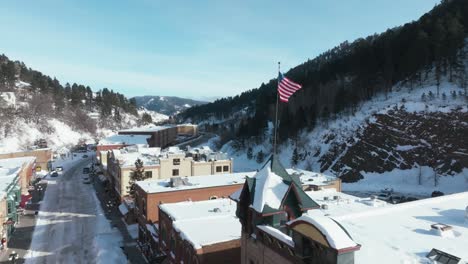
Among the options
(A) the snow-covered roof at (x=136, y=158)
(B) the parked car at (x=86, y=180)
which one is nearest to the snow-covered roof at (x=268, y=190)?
(A) the snow-covered roof at (x=136, y=158)

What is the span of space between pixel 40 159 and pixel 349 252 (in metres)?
96.0

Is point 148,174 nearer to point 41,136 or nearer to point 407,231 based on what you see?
point 407,231

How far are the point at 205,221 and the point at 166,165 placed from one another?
27.9m

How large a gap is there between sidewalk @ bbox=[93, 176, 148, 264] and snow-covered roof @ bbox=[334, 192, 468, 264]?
26.1 m

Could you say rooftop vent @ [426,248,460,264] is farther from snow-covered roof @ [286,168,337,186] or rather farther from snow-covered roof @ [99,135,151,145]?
snow-covered roof @ [99,135,151,145]

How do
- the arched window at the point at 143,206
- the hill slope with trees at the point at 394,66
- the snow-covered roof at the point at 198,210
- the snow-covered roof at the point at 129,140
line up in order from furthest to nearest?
the snow-covered roof at the point at 129,140 → the hill slope with trees at the point at 394,66 → the arched window at the point at 143,206 → the snow-covered roof at the point at 198,210

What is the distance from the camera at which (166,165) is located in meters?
54.5

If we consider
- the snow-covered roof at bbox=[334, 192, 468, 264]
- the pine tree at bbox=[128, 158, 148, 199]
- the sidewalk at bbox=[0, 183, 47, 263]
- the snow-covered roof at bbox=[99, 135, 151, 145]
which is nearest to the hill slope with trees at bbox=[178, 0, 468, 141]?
the snow-covered roof at bbox=[99, 135, 151, 145]

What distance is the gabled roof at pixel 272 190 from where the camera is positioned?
16.2 m

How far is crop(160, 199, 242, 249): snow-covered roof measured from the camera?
79.4 feet

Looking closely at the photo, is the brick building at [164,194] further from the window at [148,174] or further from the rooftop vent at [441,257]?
the rooftop vent at [441,257]

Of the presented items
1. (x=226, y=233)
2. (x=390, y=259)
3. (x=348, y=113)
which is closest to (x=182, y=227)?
(x=226, y=233)

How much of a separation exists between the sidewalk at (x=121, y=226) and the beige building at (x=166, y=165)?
268 cm

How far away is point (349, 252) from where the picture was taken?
1105 cm
